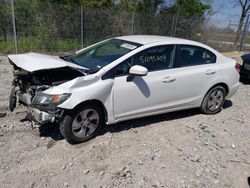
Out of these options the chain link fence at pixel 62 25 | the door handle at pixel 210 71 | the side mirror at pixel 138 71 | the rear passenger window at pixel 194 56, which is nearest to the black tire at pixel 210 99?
the door handle at pixel 210 71

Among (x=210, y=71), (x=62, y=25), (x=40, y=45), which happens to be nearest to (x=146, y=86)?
(x=210, y=71)

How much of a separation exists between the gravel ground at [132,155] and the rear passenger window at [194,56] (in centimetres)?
115

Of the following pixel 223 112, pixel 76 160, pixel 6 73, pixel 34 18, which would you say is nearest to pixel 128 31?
pixel 34 18

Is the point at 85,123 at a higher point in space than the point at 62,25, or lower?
lower

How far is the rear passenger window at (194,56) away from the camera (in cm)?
464

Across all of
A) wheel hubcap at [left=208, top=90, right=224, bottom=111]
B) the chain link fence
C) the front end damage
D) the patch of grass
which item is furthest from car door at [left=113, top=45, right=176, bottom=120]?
the patch of grass

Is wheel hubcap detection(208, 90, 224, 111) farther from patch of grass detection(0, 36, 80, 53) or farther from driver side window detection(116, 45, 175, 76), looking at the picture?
patch of grass detection(0, 36, 80, 53)

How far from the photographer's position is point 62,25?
10.9 meters

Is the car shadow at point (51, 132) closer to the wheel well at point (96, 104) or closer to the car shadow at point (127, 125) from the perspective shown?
the car shadow at point (127, 125)

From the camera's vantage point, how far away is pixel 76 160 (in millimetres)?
3453

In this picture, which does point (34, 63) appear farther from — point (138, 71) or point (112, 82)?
point (138, 71)

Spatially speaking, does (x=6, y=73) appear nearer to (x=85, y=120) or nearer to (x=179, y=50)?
(x=85, y=120)

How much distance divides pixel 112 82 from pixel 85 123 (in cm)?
74

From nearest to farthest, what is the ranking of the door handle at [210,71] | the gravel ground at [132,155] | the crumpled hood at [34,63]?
1. the gravel ground at [132,155]
2. the crumpled hood at [34,63]
3. the door handle at [210,71]
